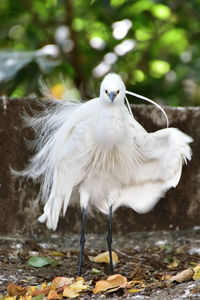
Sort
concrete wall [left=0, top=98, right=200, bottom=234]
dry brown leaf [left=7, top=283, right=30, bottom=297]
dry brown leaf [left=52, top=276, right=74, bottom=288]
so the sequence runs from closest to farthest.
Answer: dry brown leaf [left=7, top=283, right=30, bottom=297]
dry brown leaf [left=52, top=276, right=74, bottom=288]
concrete wall [left=0, top=98, right=200, bottom=234]

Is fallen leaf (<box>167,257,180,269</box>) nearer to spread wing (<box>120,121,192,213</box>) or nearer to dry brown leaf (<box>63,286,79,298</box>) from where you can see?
spread wing (<box>120,121,192,213</box>)

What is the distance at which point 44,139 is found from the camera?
12.3ft

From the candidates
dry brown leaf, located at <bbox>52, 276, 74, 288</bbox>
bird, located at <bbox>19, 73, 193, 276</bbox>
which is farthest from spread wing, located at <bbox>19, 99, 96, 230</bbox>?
dry brown leaf, located at <bbox>52, 276, 74, 288</bbox>

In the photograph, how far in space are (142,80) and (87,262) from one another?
231cm

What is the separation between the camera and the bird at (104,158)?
10.6 feet

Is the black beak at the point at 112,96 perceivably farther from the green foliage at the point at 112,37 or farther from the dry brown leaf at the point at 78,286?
the green foliage at the point at 112,37

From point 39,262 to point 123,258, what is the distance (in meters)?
0.62

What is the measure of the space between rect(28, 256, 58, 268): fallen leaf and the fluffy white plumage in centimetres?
22

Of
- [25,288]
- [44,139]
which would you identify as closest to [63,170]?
[44,139]

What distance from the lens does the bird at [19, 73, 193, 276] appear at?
3.22 metres

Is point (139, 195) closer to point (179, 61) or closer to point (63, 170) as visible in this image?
point (63, 170)

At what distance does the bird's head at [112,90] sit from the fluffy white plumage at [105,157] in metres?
0.02

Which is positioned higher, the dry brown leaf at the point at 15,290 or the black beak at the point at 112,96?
the black beak at the point at 112,96

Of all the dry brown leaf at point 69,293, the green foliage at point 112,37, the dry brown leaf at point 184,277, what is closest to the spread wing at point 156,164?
the dry brown leaf at point 184,277
